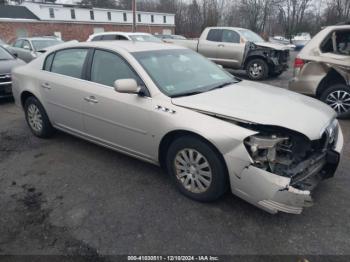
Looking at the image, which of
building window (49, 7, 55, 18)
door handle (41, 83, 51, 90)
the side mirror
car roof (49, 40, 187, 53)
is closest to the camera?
the side mirror

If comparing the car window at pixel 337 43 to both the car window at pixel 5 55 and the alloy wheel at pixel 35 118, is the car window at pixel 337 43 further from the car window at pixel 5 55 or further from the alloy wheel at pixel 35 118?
the car window at pixel 5 55

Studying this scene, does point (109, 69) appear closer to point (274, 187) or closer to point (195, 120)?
point (195, 120)

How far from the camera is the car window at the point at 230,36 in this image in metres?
10.9

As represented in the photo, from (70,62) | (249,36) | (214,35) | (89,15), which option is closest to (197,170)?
(70,62)

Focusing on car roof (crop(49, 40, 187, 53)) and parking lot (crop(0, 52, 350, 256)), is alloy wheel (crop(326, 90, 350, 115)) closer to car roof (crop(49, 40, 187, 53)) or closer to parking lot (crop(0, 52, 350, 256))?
parking lot (crop(0, 52, 350, 256))

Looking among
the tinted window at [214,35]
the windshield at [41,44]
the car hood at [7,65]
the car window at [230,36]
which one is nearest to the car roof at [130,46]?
the car hood at [7,65]

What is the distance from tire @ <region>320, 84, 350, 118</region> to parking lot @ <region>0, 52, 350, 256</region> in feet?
6.77

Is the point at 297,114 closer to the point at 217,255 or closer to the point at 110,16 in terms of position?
the point at 217,255

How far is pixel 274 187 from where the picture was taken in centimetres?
251

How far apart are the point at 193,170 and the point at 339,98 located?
4124 mm

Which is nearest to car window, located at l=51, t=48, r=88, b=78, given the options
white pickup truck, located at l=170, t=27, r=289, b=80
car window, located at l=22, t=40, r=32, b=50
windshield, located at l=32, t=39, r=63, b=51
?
white pickup truck, located at l=170, t=27, r=289, b=80

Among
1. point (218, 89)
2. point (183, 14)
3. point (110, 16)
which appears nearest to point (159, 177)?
point (218, 89)

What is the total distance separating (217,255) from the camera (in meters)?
2.45

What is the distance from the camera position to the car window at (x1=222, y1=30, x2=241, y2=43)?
10945 mm
